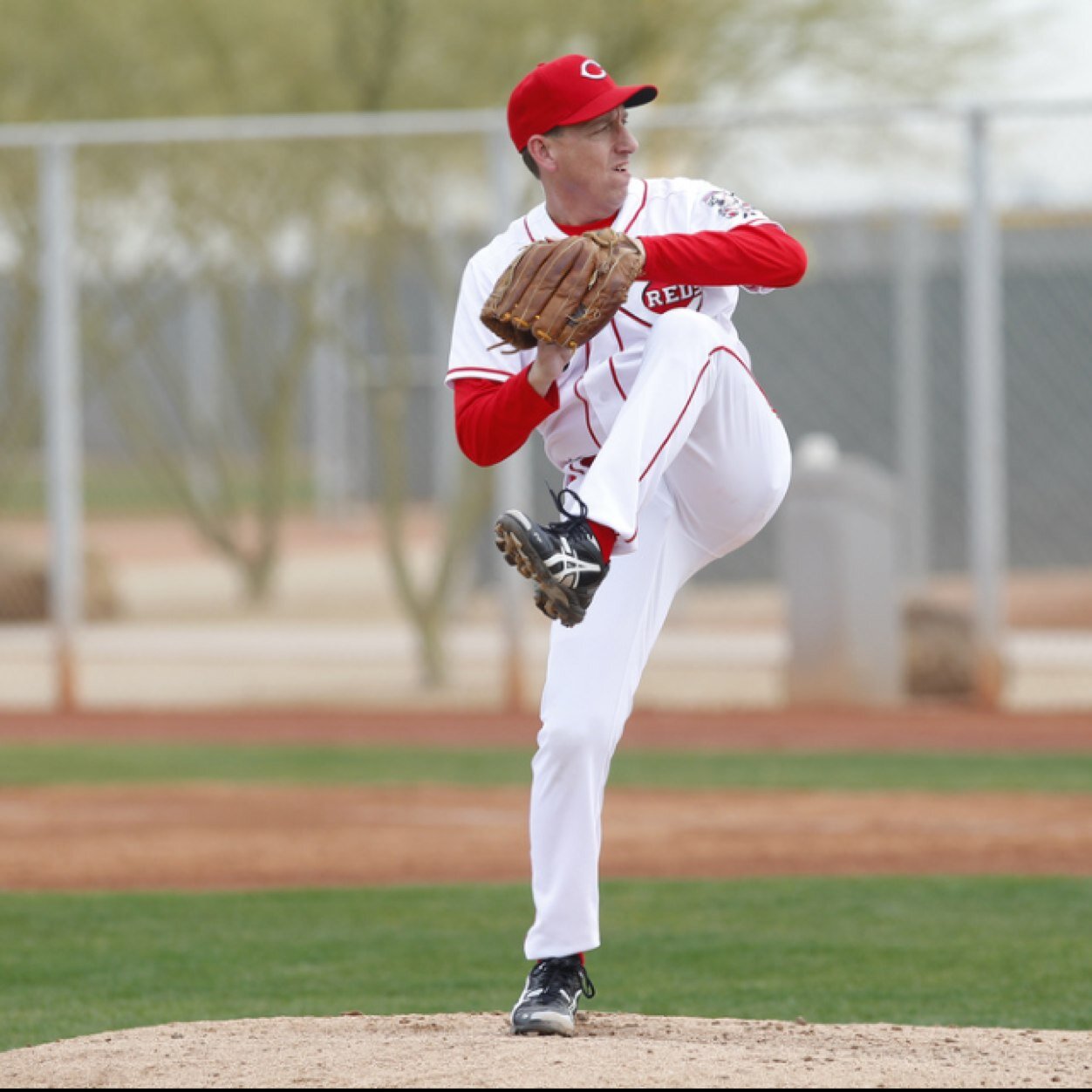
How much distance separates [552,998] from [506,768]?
18.2 ft

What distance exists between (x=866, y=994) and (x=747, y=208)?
2082mm

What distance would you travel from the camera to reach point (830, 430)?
15.8 meters

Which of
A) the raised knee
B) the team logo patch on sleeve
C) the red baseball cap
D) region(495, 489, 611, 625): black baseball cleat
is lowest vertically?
the raised knee

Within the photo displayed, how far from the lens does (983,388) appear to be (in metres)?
10.7

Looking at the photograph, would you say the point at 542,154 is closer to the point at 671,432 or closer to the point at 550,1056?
the point at 671,432

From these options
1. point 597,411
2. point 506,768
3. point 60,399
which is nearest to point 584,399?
point 597,411

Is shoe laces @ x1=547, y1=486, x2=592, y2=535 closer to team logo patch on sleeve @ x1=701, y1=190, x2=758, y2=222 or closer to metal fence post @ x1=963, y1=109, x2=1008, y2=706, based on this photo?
team logo patch on sleeve @ x1=701, y1=190, x2=758, y2=222

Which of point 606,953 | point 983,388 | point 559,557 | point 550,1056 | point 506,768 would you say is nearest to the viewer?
point 550,1056

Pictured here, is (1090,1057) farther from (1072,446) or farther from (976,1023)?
(1072,446)

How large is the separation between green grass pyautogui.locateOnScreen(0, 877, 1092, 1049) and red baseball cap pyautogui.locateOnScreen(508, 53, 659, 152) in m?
2.17

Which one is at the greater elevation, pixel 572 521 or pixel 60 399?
pixel 60 399

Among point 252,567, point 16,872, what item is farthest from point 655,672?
point 16,872

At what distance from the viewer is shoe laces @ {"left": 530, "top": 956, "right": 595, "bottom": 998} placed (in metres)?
4.14

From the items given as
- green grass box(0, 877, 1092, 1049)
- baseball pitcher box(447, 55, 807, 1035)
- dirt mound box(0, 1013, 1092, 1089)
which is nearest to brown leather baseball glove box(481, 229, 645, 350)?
baseball pitcher box(447, 55, 807, 1035)
